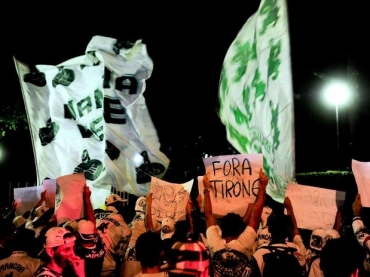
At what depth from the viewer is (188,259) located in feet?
8.94

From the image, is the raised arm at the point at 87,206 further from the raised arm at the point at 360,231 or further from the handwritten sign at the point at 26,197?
the raised arm at the point at 360,231

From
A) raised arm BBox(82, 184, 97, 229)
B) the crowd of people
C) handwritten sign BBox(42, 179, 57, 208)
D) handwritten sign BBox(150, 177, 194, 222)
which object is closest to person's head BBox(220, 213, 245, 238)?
the crowd of people

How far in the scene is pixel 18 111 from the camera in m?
16.5

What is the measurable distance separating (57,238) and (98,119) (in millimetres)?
5612

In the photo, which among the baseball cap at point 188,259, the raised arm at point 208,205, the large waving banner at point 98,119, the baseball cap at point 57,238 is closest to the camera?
the baseball cap at point 188,259

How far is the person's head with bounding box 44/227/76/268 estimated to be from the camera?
159 inches

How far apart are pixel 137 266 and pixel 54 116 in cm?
503

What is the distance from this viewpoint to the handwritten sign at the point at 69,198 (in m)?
6.21

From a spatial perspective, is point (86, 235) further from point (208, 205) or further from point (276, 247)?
point (276, 247)

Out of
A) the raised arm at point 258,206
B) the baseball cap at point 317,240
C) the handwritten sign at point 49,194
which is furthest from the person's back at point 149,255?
the handwritten sign at point 49,194

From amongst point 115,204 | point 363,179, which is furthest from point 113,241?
point 363,179

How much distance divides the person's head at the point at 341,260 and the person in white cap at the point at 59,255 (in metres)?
2.28

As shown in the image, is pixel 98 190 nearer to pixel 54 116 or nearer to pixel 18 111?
pixel 54 116

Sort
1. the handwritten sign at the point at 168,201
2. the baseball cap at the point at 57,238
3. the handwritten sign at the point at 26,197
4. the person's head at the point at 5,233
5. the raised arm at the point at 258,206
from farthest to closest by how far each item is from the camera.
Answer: the handwritten sign at the point at 26,197
the handwritten sign at the point at 168,201
the person's head at the point at 5,233
the raised arm at the point at 258,206
the baseball cap at the point at 57,238
